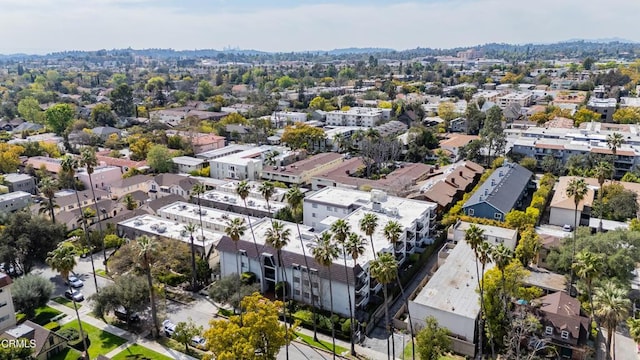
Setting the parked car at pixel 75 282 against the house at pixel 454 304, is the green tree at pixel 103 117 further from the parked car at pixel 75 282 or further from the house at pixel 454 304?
the house at pixel 454 304

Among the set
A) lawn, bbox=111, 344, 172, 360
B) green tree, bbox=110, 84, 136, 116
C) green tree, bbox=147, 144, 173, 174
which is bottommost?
lawn, bbox=111, 344, 172, 360

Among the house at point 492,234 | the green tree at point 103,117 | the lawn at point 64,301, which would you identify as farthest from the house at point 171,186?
the green tree at point 103,117

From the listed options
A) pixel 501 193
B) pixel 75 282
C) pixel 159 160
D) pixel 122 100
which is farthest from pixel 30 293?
pixel 122 100

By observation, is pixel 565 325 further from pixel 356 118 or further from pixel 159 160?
pixel 356 118

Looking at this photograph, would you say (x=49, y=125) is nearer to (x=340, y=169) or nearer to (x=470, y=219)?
(x=340, y=169)

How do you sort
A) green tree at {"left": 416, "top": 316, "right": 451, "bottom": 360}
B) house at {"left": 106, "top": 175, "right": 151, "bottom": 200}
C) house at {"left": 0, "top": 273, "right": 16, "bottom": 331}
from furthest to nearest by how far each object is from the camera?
house at {"left": 106, "top": 175, "right": 151, "bottom": 200} → house at {"left": 0, "top": 273, "right": 16, "bottom": 331} → green tree at {"left": 416, "top": 316, "right": 451, "bottom": 360}

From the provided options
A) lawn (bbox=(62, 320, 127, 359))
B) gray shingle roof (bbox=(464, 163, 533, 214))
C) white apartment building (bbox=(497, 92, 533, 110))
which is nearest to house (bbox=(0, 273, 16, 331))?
lawn (bbox=(62, 320, 127, 359))

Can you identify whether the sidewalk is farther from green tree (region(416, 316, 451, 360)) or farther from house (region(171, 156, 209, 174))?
house (region(171, 156, 209, 174))

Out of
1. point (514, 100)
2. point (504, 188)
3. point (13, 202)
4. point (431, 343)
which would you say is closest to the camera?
point (431, 343)
